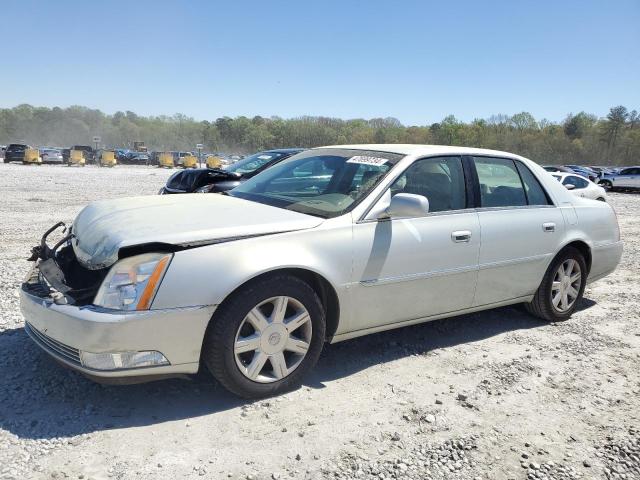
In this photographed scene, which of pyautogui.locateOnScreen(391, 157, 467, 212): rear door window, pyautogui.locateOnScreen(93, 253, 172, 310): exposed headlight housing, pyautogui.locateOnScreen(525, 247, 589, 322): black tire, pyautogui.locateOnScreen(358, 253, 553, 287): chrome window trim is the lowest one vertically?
pyautogui.locateOnScreen(525, 247, 589, 322): black tire

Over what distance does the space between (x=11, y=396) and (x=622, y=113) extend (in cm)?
10444

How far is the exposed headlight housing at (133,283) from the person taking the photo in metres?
2.74

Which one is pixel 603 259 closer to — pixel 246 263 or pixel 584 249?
pixel 584 249

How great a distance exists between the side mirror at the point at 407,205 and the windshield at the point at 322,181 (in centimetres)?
24

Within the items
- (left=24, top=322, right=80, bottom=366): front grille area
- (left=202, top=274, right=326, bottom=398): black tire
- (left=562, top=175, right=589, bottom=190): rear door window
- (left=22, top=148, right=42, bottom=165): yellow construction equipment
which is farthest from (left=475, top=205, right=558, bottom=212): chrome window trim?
(left=22, top=148, right=42, bottom=165): yellow construction equipment

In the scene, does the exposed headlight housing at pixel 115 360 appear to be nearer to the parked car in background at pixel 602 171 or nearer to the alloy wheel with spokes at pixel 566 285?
the alloy wheel with spokes at pixel 566 285

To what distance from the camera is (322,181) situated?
4098mm

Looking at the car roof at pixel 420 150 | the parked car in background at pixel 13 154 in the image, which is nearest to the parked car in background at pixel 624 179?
the car roof at pixel 420 150

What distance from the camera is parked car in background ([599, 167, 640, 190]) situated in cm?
3094

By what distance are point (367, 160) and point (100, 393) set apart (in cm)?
240

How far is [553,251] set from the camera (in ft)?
15.1

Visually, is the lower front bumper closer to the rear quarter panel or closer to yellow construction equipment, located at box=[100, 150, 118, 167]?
the rear quarter panel

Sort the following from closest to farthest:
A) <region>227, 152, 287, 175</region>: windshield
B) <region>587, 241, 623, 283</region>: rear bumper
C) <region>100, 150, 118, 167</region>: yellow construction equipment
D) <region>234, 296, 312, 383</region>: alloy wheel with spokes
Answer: <region>234, 296, 312, 383</region>: alloy wheel with spokes
<region>587, 241, 623, 283</region>: rear bumper
<region>227, 152, 287, 175</region>: windshield
<region>100, 150, 118, 167</region>: yellow construction equipment

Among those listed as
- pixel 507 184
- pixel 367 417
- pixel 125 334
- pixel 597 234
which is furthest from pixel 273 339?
pixel 597 234
